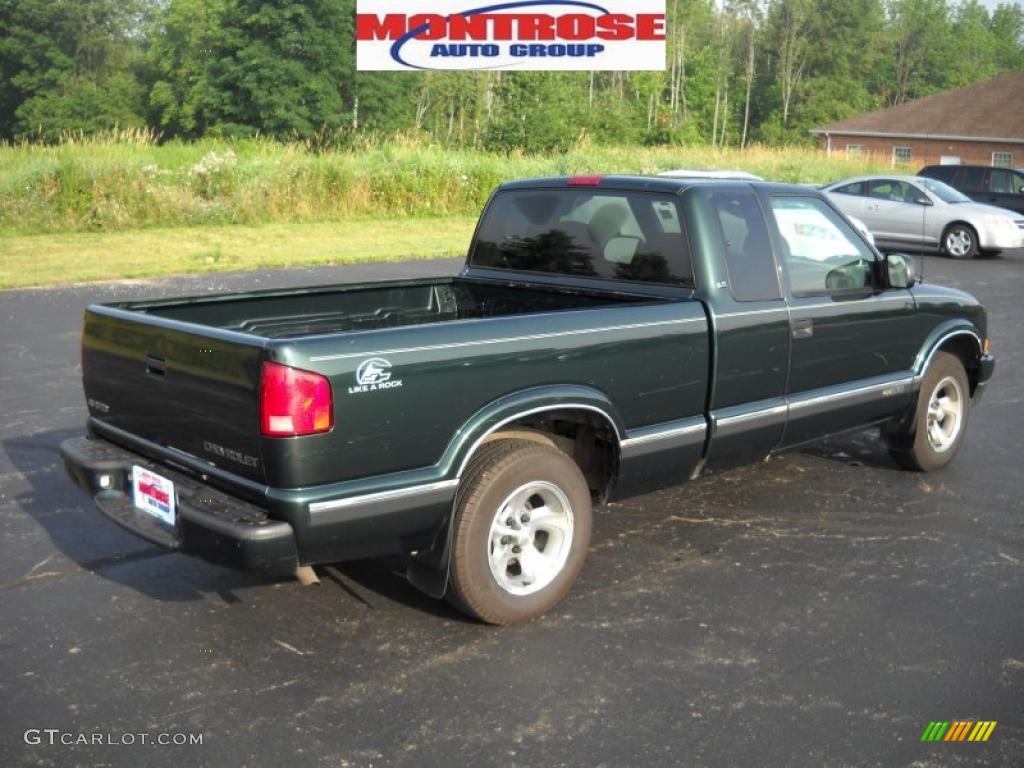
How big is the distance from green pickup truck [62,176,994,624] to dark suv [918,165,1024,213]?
20492 mm

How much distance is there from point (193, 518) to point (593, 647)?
5.26 feet

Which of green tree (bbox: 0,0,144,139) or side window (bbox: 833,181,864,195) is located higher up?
green tree (bbox: 0,0,144,139)

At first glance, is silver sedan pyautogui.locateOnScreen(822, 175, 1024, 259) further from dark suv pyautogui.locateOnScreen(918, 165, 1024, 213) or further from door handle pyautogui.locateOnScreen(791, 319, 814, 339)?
door handle pyautogui.locateOnScreen(791, 319, 814, 339)

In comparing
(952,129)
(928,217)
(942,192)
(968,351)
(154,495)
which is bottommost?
A: (154,495)

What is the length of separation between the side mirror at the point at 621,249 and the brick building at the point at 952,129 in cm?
5229

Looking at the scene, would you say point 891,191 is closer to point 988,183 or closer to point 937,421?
point 988,183

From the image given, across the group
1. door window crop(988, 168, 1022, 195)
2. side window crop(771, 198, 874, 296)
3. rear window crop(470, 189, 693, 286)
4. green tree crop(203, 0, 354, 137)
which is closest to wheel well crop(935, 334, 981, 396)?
side window crop(771, 198, 874, 296)

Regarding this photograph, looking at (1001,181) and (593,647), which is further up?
(1001,181)

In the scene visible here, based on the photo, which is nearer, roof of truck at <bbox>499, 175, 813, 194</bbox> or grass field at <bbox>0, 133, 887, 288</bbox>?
roof of truck at <bbox>499, 175, 813, 194</bbox>

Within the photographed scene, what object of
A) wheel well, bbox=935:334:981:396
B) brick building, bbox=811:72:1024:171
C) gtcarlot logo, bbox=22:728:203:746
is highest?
brick building, bbox=811:72:1024:171

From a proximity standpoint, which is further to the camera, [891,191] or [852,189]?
[852,189]

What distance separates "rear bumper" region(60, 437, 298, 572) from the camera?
3982 millimetres

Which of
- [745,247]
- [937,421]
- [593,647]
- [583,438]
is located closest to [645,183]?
[745,247]

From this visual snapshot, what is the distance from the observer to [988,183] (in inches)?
1011
